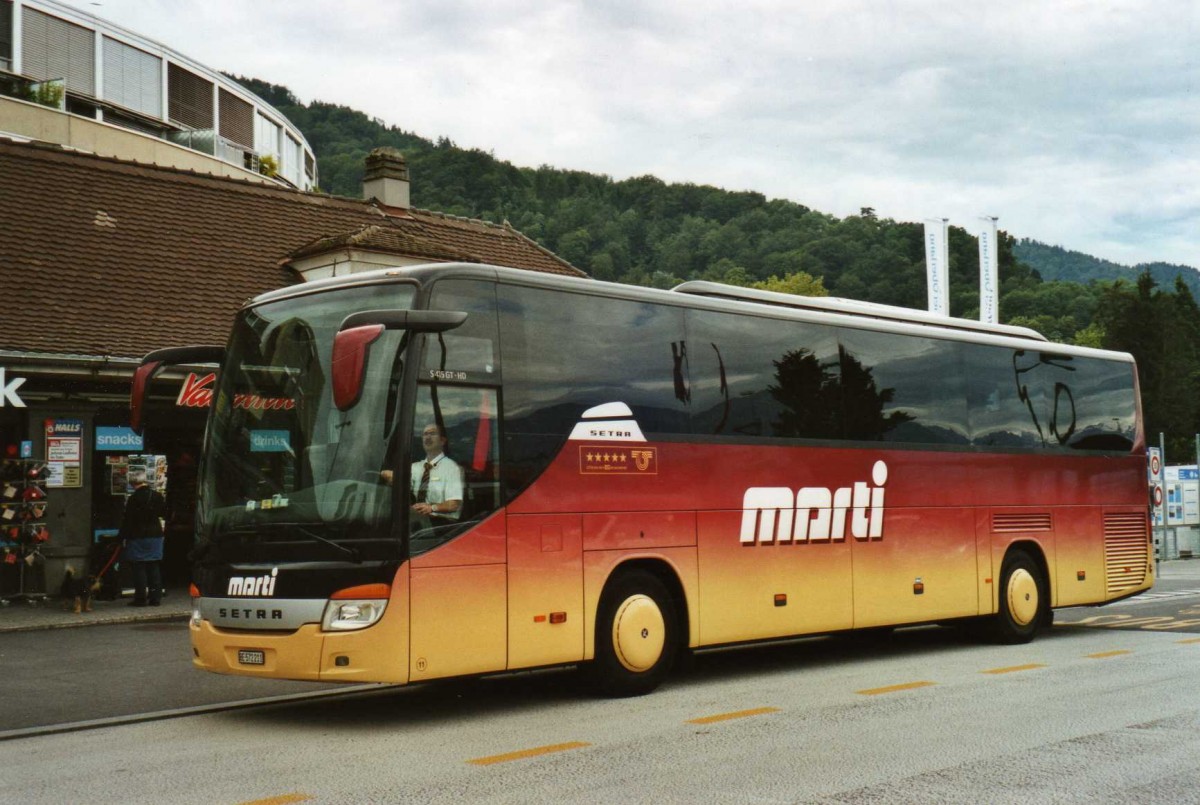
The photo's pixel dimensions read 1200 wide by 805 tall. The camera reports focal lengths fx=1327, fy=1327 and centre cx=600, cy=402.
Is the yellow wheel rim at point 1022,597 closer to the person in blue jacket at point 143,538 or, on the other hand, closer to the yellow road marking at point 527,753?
the yellow road marking at point 527,753

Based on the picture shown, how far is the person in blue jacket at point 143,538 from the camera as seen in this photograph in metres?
19.0

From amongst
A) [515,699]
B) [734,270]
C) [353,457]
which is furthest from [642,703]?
[734,270]

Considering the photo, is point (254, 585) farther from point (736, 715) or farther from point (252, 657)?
point (736, 715)

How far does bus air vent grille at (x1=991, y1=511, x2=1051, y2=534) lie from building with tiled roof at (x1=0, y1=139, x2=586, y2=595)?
11.2m

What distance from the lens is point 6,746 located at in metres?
9.11

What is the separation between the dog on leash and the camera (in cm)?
1850

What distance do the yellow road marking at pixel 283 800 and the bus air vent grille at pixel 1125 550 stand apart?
12.2m

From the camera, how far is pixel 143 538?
19188 millimetres

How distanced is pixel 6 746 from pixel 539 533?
3.99 meters

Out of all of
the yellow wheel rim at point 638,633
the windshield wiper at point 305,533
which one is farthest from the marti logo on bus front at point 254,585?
the yellow wheel rim at point 638,633

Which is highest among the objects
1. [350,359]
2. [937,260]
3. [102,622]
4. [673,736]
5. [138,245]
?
[937,260]

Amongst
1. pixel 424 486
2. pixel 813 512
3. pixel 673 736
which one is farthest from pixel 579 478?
pixel 813 512

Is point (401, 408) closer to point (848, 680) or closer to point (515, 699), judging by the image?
point (515, 699)

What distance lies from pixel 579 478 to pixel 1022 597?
691cm
